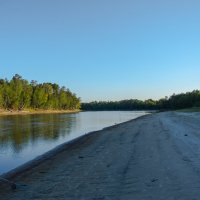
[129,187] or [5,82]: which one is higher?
[5,82]

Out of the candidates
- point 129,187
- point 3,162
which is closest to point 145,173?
point 129,187

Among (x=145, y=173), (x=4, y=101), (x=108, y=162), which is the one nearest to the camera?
(x=145, y=173)

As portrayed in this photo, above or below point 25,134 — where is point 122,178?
above

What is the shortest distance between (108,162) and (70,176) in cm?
280

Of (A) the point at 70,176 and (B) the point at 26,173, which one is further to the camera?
(B) the point at 26,173

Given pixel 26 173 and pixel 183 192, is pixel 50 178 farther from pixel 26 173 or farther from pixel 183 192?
pixel 183 192

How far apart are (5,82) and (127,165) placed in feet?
595

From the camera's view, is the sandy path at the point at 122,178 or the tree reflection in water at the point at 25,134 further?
the tree reflection in water at the point at 25,134

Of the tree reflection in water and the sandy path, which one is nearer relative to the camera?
the sandy path

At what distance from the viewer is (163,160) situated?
51.0 feet

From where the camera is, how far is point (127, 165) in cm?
1535

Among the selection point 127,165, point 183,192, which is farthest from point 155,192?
point 127,165

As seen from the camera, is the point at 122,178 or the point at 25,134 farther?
the point at 25,134

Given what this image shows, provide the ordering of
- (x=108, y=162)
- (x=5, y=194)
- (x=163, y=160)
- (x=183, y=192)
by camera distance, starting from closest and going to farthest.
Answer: (x=183, y=192), (x=5, y=194), (x=163, y=160), (x=108, y=162)
